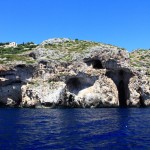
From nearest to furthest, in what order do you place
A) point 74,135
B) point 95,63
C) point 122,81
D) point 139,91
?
point 74,135 → point 139,91 → point 95,63 → point 122,81

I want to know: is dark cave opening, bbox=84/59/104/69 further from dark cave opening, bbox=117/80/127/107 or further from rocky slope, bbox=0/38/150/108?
Result: dark cave opening, bbox=117/80/127/107

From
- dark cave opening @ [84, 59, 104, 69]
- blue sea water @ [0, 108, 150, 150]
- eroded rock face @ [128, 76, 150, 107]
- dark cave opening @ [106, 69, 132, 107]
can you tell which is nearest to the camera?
blue sea water @ [0, 108, 150, 150]

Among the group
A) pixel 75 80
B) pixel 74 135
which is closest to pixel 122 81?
pixel 75 80

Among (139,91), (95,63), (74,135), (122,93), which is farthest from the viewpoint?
(122,93)

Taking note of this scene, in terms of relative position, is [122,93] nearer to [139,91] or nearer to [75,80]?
[139,91]

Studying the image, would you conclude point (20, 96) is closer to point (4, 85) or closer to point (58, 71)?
point (4, 85)

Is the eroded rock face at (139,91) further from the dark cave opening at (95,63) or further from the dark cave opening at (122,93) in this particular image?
the dark cave opening at (95,63)

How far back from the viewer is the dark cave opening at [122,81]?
116500 millimetres

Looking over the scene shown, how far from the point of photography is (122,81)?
120812 millimetres

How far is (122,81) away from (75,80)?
58.3 ft

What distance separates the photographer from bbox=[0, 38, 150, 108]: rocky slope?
108m

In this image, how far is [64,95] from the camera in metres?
108

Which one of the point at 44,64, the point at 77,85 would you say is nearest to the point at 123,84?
the point at 77,85

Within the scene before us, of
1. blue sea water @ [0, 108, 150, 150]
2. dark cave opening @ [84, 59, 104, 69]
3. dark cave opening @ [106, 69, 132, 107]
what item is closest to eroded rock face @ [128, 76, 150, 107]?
dark cave opening @ [106, 69, 132, 107]
